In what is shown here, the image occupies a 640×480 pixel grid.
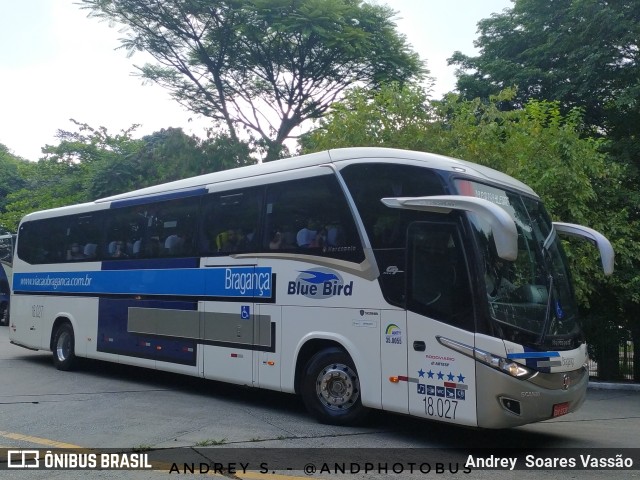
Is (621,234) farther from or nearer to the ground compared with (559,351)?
farther from the ground

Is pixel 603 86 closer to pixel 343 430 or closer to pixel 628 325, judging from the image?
pixel 628 325

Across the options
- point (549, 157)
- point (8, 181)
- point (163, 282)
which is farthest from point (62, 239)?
point (8, 181)

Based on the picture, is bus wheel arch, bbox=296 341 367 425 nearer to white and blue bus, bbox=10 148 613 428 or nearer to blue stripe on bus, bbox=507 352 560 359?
white and blue bus, bbox=10 148 613 428

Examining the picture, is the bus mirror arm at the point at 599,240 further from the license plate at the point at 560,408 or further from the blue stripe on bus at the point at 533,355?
the license plate at the point at 560,408

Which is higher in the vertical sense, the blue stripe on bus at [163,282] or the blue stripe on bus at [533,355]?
the blue stripe on bus at [163,282]

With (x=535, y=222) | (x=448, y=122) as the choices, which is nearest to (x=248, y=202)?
(x=535, y=222)

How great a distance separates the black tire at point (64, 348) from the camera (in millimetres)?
14538

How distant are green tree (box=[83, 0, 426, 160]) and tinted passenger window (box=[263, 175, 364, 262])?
15.1 meters

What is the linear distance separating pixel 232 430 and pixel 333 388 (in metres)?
1.39

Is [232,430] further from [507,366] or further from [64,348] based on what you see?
[64,348]

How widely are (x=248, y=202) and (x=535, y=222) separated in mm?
4166

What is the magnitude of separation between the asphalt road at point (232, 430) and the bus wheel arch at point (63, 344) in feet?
5.74

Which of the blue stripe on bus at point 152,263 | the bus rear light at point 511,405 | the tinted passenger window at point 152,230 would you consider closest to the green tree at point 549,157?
the tinted passenger window at point 152,230

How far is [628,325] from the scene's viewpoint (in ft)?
53.9
